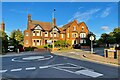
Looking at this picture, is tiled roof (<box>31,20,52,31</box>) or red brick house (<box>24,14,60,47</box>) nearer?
red brick house (<box>24,14,60,47</box>)

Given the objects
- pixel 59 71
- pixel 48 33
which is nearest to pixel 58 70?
pixel 59 71

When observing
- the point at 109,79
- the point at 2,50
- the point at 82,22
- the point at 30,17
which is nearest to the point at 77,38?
the point at 82,22

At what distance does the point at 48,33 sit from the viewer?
2224 inches

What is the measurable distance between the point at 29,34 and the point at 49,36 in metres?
6.95

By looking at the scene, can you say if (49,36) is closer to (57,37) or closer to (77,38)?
(57,37)

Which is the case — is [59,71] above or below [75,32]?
below

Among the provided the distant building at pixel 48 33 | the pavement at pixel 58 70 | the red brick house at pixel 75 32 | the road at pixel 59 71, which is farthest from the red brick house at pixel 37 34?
the road at pixel 59 71

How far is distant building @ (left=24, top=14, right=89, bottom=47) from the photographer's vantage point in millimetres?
54156

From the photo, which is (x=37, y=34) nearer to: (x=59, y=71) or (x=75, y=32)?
(x=75, y=32)

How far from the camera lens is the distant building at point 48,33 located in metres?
54.2

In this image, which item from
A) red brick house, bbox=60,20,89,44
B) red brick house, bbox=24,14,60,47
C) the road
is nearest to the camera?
the road

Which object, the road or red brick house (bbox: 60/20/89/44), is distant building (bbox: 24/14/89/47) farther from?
the road

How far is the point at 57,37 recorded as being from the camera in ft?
188

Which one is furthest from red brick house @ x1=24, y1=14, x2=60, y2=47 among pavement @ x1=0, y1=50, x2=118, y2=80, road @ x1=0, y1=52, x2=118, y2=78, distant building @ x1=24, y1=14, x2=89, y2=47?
road @ x1=0, y1=52, x2=118, y2=78
